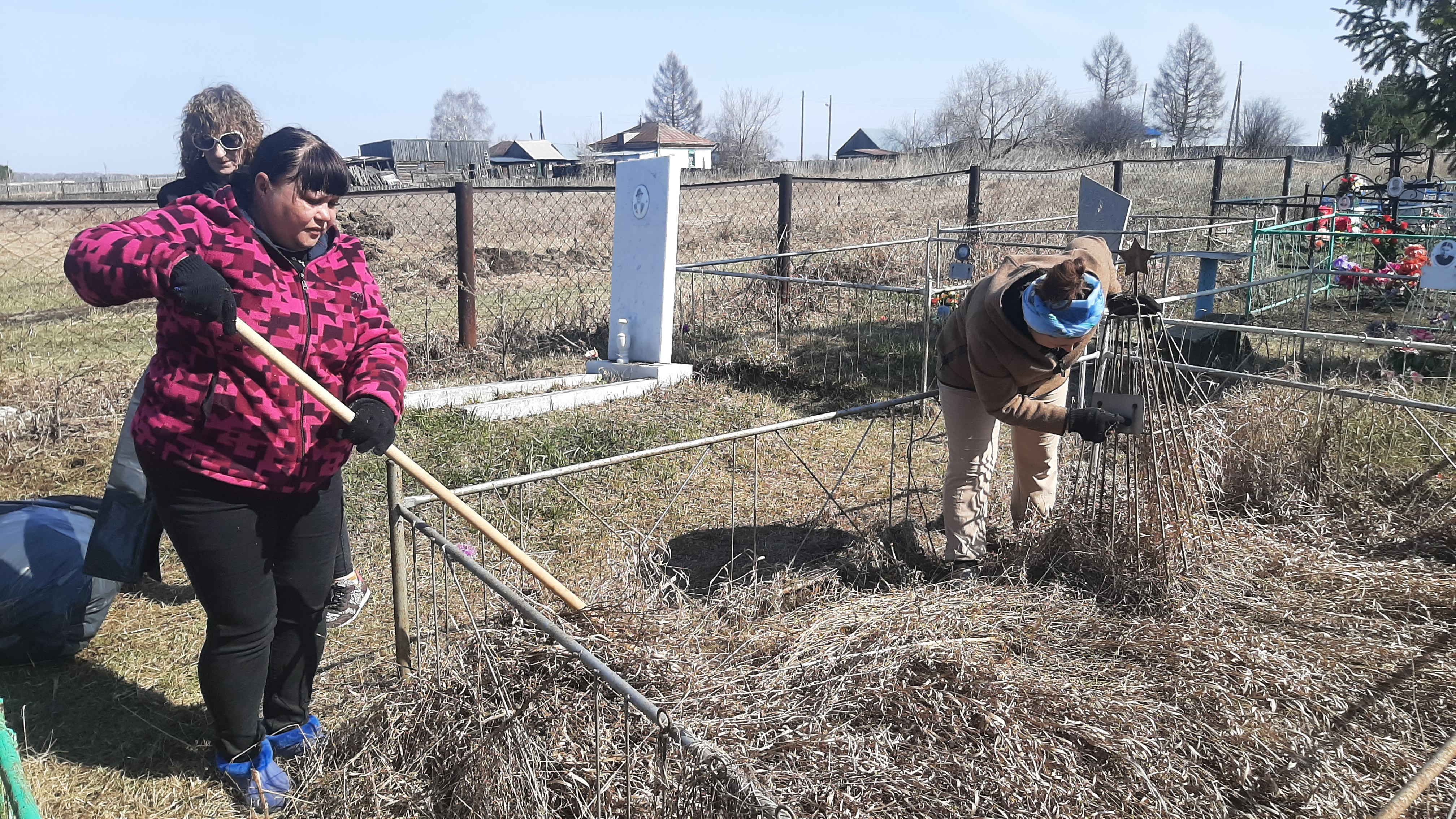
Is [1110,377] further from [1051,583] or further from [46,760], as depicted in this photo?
[46,760]

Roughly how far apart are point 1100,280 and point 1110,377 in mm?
369

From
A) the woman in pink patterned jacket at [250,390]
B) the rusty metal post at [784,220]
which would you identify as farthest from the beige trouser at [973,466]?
the rusty metal post at [784,220]

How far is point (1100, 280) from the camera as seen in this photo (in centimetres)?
368

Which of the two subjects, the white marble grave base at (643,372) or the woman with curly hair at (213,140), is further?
the white marble grave base at (643,372)

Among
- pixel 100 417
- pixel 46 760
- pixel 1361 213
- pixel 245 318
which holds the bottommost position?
pixel 46 760

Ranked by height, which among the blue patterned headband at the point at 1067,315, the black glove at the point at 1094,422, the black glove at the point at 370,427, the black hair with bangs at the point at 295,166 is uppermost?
the black hair with bangs at the point at 295,166

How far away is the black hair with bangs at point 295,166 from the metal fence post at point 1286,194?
11065 mm

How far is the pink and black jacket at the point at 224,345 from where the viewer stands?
7.14ft

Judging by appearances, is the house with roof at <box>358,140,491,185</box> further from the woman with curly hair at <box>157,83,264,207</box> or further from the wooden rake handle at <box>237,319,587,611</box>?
the wooden rake handle at <box>237,319,587,611</box>

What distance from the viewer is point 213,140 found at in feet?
10.4

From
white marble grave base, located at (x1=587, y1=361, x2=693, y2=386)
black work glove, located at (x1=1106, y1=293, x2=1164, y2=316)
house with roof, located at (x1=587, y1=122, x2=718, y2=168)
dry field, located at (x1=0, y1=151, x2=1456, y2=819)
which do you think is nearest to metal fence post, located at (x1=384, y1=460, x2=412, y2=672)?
dry field, located at (x1=0, y1=151, x2=1456, y2=819)

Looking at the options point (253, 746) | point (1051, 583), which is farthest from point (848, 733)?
point (253, 746)

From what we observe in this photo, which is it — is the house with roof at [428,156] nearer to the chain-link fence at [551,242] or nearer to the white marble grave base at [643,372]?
the chain-link fence at [551,242]

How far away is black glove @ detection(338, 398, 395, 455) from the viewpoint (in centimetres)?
234
